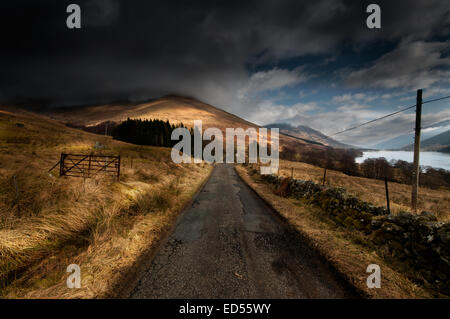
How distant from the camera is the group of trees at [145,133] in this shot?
63.0 m

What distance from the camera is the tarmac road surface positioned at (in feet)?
10.9

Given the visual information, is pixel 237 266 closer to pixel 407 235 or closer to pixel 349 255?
pixel 349 255

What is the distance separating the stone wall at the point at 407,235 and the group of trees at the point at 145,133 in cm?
6604

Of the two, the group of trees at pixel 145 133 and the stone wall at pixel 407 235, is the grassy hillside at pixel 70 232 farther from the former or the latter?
the group of trees at pixel 145 133

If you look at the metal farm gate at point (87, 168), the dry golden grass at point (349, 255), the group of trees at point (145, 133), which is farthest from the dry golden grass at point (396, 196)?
the group of trees at point (145, 133)

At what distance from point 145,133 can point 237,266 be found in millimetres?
68640

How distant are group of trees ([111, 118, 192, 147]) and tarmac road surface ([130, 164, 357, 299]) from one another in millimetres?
63563

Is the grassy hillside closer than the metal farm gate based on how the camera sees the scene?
Yes

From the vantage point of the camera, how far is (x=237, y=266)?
161 inches

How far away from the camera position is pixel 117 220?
6.23 metres

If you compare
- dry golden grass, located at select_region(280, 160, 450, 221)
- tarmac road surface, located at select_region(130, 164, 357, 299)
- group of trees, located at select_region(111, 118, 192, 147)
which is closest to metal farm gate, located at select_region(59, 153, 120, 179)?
tarmac road surface, located at select_region(130, 164, 357, 299)

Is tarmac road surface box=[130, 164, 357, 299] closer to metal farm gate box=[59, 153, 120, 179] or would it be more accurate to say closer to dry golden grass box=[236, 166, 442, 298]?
dry golden grass box=[236, 166, 442, 298]

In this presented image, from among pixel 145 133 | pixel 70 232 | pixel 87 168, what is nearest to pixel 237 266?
pixel 70 232

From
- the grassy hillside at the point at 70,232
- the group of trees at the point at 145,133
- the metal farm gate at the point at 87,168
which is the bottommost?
the grassy hillside at the point at 70,232
